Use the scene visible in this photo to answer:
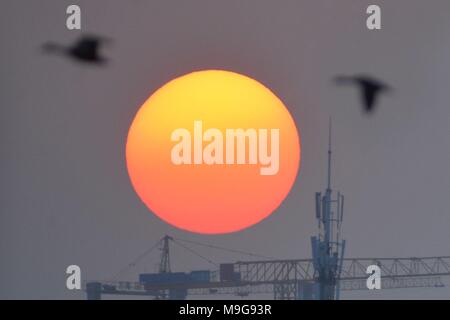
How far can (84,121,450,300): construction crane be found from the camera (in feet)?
89.2

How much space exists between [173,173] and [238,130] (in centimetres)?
131

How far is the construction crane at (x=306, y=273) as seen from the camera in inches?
1070

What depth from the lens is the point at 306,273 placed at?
30141mm

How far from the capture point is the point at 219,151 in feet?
87.8
